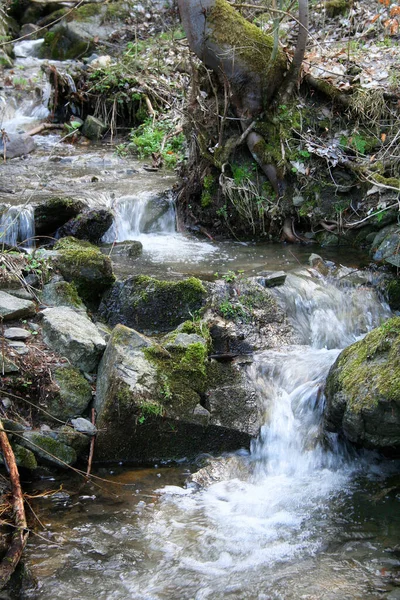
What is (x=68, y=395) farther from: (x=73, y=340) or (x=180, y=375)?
(x=180, y=375)

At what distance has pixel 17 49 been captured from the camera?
1638 centimetres

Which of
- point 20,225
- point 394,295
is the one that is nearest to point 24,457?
point 20,225

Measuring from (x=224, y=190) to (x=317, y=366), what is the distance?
3.20 metres

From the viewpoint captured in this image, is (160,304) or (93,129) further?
(93,129)

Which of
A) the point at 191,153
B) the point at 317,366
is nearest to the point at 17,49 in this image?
the point at 191,153

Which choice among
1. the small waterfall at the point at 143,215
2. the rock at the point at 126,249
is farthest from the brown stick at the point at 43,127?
the rock at the point at 126,249

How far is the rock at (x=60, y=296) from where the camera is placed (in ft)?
19.5

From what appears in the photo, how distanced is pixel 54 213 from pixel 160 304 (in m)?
2.44

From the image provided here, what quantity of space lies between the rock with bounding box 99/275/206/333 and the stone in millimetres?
7434

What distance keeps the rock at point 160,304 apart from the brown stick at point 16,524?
2097mm

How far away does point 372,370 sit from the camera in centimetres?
480

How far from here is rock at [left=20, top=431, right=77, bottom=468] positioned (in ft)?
15.3

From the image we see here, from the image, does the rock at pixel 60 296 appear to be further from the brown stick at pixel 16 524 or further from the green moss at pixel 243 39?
the green moss at pixel 243 39

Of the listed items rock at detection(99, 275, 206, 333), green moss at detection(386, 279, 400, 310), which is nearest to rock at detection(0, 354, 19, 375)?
rock at detection(99, 275, 206, 333)
